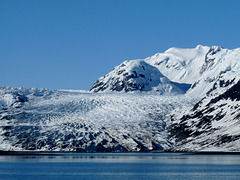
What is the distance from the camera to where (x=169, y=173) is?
4742 inches

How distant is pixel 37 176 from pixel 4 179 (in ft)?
32.0

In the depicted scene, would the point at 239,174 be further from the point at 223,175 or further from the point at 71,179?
the point at 71,179

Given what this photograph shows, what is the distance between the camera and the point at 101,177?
11194cm

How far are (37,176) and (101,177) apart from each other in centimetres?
1420

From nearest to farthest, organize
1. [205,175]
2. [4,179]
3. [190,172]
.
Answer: [4,179]
[205,175]
[190,172]

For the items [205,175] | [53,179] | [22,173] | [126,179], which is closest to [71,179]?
[53,179]

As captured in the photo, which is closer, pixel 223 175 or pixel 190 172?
pixel 223 175

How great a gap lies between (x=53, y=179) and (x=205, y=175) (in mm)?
33050

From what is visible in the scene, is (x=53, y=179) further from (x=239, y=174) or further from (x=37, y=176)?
(x=239, y=174)

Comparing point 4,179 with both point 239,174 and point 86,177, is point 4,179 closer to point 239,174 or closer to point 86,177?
point 86,177

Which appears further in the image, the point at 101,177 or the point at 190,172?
the point at 190,172

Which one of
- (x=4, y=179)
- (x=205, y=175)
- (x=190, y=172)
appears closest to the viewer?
Result: (x=4, y=179)

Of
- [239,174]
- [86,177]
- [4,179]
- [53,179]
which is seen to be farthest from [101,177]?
[239,174]

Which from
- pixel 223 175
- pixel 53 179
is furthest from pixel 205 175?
pixel 53 179
